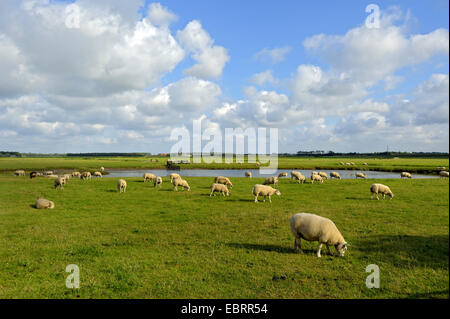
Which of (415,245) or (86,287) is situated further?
(415,245)

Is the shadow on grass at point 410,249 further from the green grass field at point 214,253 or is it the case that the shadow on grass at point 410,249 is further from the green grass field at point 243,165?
the green grass field at point 243,165

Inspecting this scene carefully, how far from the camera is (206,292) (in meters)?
7.26

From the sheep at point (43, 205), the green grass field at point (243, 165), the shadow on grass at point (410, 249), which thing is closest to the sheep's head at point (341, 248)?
the shadow on grass at point (410, 249)

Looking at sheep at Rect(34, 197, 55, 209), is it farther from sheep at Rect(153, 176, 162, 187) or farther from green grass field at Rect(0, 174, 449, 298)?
sheep at Rect(153, 176, 162, 187)

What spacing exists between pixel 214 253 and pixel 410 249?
8.35 m

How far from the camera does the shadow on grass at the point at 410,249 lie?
363 inches

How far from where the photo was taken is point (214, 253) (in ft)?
34.3

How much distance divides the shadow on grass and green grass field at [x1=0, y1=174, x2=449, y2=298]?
4 cm

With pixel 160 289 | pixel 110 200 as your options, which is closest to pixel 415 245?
pixel 160 289

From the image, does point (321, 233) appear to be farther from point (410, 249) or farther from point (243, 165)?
point (243, 165)

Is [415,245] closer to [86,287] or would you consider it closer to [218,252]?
[218,252]

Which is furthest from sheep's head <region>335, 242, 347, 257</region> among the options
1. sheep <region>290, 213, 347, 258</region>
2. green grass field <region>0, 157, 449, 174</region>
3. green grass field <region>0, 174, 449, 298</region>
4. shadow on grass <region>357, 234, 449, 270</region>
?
green grass field <region>0, 157, 449, 174</region>

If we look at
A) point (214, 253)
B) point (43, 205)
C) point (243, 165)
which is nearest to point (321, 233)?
point (214, 253)

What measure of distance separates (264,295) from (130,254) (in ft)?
20.3
